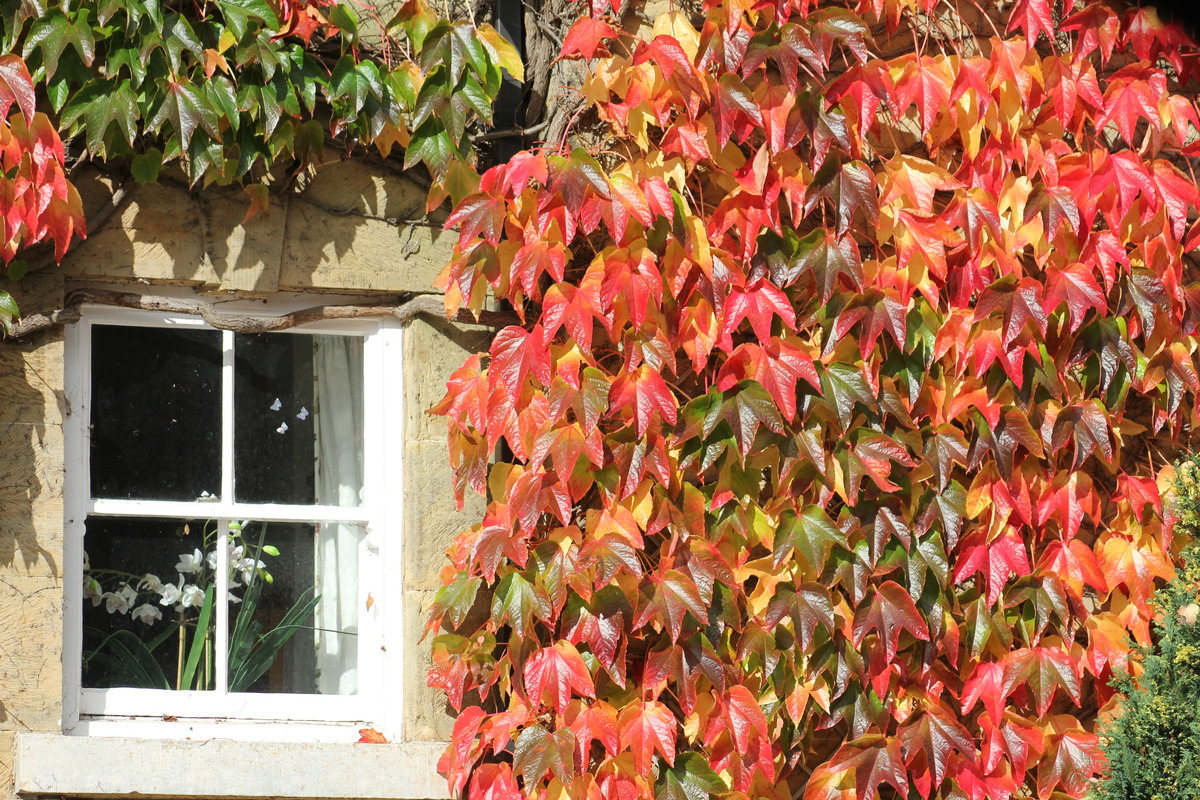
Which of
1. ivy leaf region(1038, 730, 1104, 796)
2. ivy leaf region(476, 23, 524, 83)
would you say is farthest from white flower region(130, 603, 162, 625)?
ivy leaf region(1038, 730, 1104, 796)

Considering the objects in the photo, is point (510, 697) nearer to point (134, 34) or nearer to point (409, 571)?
point (409, 571)

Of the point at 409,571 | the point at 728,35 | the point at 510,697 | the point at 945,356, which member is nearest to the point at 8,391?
the point at 409,571

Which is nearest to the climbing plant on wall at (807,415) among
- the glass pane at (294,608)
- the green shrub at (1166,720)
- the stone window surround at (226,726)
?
the stone window surround at (226,726)

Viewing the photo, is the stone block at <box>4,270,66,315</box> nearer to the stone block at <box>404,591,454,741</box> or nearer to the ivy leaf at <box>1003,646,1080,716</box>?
the stone block at <box>404,591,454,741</box>

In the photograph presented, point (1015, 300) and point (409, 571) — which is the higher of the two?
point (1015, 300)

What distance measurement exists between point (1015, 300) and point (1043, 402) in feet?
0.90

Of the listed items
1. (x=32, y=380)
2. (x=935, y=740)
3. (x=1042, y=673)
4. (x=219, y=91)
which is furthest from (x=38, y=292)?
(x=1042, y=673)

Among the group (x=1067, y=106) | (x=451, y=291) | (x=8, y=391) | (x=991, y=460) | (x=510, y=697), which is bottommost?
(x=510, y=697)

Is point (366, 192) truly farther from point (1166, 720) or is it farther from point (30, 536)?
point (1166, 720)

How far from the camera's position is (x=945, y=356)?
2.95 meters

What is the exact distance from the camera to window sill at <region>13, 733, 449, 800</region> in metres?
2.70

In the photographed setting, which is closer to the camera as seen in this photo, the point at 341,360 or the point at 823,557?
the point at 823,557

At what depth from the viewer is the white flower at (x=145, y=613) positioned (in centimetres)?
292

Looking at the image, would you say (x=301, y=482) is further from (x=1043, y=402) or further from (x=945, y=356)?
(x=1043, y=402)
